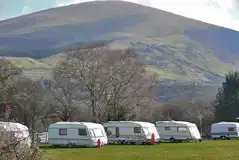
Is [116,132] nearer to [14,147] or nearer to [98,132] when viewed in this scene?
[98,132]

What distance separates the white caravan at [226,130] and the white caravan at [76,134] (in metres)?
17.6

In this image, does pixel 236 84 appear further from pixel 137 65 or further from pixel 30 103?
pixel 30 103

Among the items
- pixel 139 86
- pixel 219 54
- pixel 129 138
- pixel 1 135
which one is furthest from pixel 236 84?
pixel 219 54

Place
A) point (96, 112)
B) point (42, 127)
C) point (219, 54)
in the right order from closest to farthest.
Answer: point (96, 112) < point (42, 127) < point (219, 54)

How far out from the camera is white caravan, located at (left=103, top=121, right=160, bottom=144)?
43531 millimetres

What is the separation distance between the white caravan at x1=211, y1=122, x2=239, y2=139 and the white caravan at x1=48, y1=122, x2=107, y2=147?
17.6 metres

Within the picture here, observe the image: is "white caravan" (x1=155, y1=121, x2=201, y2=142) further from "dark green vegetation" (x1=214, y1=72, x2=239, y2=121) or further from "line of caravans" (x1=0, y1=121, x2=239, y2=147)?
"dark green vegetation" (x1=214, y1=72, x2=239, y2=121)

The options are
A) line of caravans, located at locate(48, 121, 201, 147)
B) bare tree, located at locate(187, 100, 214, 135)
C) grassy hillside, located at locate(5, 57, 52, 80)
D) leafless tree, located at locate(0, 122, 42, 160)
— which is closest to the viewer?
leafless tree, located at locate(0, 122, 42, 160)

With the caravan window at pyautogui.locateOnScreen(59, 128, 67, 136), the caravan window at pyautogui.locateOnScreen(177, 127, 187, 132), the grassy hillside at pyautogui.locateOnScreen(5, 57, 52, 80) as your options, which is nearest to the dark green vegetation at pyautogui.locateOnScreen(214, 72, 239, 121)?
the caravan window at pyautogui.locateOnScreen(177, 127, 187, 132)

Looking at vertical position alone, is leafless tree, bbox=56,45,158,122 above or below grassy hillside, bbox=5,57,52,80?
below

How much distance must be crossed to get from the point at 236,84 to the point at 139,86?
18.1m

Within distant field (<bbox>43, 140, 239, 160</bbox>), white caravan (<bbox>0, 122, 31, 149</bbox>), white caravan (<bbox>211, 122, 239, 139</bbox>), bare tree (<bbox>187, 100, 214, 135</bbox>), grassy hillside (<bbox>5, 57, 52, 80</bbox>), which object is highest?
grassy hillside (<bbox>5, 57, 52, 80</bbox>)

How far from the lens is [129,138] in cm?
4400

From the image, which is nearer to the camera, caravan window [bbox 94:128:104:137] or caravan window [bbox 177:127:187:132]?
caravan window [bbox 94:128:104:137]
